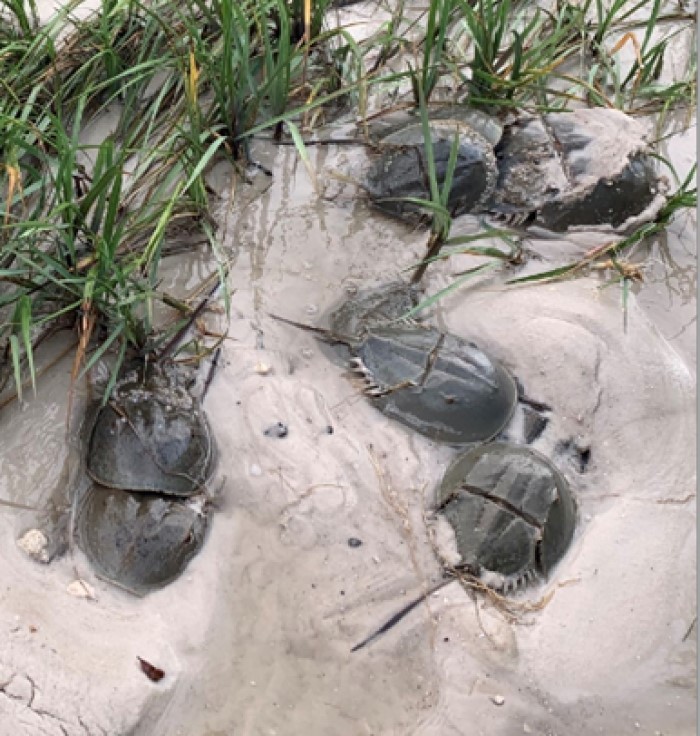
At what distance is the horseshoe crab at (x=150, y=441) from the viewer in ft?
6.68

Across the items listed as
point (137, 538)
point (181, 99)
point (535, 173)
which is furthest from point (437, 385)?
point (181, 99)

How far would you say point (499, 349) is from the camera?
96.5 inches

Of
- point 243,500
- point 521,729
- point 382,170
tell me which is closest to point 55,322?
point 243,500

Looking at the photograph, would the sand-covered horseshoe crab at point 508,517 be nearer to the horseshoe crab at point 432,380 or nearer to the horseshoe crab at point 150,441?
the horseshoe crab at point 432,380

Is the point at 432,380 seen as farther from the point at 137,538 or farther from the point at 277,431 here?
the point at 137,538

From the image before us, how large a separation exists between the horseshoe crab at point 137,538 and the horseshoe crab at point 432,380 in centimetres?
64

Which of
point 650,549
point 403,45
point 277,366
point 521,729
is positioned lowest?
point 521,729

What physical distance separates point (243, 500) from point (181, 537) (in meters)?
0.21

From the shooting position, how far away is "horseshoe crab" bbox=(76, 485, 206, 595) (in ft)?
6.38

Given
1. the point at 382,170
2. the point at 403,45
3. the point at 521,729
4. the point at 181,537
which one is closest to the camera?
the point at 521,729

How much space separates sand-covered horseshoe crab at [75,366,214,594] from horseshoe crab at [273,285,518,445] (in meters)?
0.49

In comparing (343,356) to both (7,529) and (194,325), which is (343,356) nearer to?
(194,325)

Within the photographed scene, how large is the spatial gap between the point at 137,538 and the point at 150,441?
25 centimetres

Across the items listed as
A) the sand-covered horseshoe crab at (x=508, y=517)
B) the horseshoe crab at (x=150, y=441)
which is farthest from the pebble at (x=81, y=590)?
the sand-covered horseshoe crab at (x=508, y=517)
